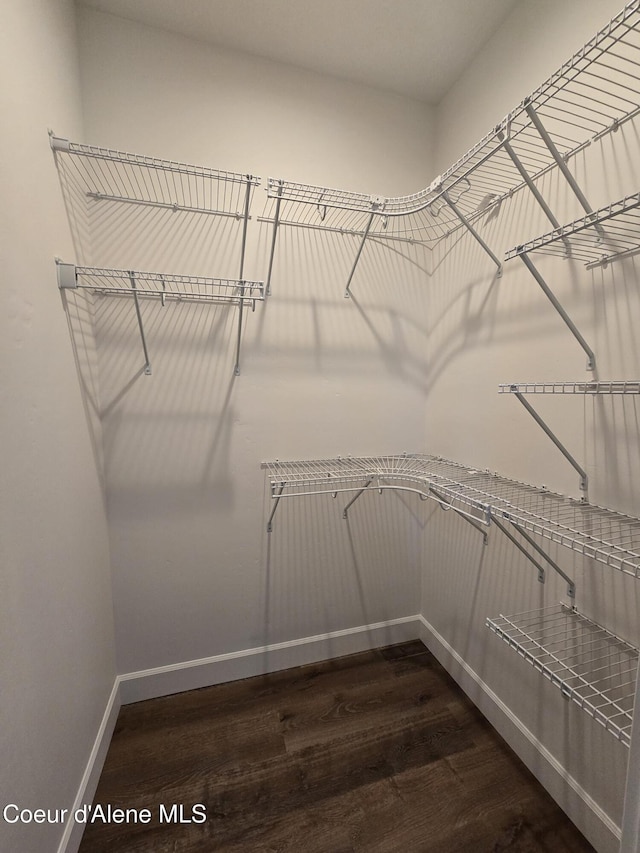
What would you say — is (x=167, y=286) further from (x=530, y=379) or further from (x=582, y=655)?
(x=582, y=655)

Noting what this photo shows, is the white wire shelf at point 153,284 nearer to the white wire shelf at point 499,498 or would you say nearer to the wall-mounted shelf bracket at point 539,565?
the white wire shelf at point 499,498

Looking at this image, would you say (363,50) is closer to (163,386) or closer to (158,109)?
(158,109)

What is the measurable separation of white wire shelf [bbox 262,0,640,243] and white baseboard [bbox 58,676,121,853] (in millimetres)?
2094

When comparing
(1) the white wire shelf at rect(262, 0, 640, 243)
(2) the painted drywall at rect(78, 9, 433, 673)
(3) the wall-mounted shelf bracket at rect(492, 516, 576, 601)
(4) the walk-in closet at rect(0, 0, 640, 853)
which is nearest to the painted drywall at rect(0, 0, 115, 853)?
(4) the walk-in closet at rect(0, 0, 640, 853)

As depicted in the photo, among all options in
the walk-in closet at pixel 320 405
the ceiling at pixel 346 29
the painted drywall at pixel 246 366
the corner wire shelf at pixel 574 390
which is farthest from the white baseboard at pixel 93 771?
the ceiling at pixel 346 29

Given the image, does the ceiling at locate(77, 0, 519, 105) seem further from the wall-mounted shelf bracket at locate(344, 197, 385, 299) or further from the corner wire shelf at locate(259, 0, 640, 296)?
the wall-mounted shelf bracket at locate(344, 197, 385, 299)

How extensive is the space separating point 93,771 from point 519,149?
8.84 ft

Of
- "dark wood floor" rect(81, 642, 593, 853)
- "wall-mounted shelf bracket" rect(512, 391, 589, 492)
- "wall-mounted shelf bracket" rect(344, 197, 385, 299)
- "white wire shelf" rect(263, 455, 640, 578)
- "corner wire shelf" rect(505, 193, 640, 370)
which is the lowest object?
"dark wood floor" rect(81, 642, 593, 853)

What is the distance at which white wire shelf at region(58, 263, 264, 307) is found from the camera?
1177 mm

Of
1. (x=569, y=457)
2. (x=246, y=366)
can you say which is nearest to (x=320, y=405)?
(x=246, y=366)

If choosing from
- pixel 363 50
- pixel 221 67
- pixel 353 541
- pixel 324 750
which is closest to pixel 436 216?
pixel 363 50

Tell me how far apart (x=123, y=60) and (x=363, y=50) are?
970mm

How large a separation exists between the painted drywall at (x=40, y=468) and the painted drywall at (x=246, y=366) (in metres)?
0.24

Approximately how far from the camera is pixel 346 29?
1415mm
